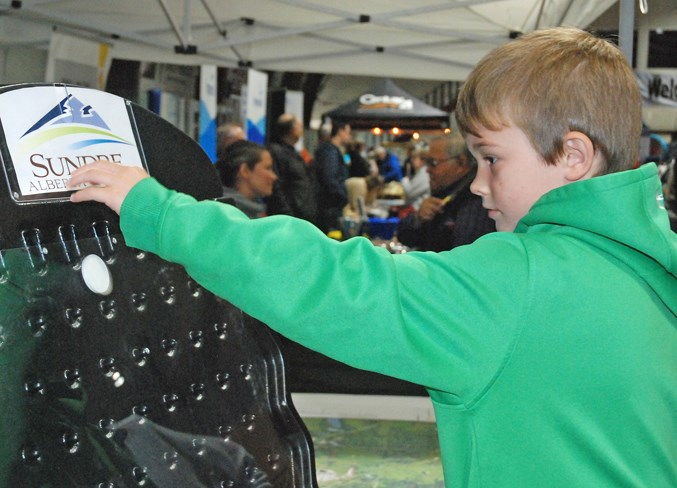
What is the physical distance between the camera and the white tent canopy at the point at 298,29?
544 cm

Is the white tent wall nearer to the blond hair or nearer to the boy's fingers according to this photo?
the blond hair

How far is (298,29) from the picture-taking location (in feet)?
18.7

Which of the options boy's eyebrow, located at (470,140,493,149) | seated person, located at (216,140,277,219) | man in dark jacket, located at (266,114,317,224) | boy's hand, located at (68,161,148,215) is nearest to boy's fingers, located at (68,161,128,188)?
boy's hand, located at (68,161,148,215)

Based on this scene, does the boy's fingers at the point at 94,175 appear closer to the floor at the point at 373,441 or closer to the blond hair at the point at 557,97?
the blond hair at the point at 557,97

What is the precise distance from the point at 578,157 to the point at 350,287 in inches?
12.4

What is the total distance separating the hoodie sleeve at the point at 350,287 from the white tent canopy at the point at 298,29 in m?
4.48

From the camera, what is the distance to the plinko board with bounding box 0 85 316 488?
64 cm

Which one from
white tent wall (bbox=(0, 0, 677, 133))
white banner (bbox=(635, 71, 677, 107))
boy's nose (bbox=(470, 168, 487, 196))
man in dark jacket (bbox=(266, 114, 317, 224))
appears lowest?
man in dark jacket (bbox=(266, 114, 317, 224))

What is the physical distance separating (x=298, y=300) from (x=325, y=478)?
3.30 ft

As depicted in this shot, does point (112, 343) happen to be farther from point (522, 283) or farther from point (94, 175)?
point (522, 283)

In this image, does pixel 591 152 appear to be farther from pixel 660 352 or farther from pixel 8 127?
pixel 8 127

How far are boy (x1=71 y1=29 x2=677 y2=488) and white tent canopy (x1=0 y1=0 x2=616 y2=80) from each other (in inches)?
169

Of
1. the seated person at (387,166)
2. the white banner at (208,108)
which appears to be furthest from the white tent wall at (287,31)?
the seated person at (387,166)

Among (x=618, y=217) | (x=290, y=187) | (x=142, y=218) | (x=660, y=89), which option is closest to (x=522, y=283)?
(x=618, y=217)
